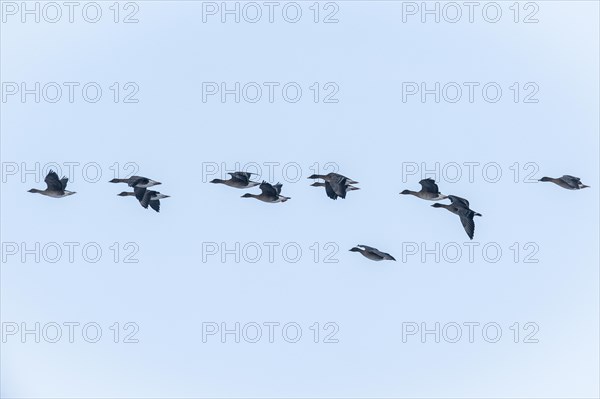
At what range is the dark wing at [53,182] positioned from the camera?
51406 millimetres

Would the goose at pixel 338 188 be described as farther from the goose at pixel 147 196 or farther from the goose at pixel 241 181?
the goose at pixel 147 196

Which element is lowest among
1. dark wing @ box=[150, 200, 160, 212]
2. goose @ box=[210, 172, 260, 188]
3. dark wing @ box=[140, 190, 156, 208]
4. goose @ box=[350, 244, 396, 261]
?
goose @ box=[350, 244, 396, 261]

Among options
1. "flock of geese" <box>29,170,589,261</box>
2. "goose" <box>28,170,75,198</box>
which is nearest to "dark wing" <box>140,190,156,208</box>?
"flock of geese" <box>29,170,589,261</box>

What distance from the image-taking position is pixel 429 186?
5103 cm

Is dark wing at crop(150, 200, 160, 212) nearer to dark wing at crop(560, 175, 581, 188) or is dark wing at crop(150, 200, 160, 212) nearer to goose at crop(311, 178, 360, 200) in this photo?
goose at crop(311, 178, 360, 200)

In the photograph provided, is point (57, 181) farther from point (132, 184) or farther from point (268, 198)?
point (268, 198)

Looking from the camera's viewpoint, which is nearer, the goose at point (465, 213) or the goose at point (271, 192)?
the goose at point (465, 213)

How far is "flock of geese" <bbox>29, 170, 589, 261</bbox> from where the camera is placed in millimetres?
49781

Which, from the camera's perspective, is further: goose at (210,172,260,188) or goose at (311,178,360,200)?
goose at (210,172,260,188)

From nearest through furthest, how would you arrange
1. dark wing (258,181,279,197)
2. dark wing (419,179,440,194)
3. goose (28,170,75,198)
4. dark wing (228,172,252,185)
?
dark wing (419,179,440,194) → goose (28,170,75,198) → dark wing (228,172,252,185) → dark wing (258,181,279,197)

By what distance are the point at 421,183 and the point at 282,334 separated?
9825mm

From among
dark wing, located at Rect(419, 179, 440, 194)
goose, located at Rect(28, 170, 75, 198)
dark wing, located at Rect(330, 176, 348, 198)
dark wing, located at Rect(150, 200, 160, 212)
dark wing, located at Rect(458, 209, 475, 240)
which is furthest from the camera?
dark wing, located at Rect(150, 200, 160, 212)

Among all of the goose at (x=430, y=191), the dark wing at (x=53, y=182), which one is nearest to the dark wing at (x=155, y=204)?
the dark wing at (x=53, y=182)

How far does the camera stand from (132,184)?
51.6m
